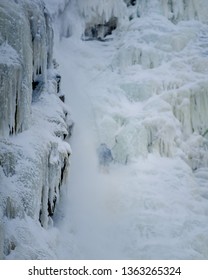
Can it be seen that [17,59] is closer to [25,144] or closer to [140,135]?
[25,144]

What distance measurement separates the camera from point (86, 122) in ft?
39.0

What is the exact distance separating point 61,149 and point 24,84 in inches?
55.0

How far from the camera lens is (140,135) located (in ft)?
38.0

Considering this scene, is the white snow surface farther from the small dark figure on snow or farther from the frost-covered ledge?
the frost-covered ledge

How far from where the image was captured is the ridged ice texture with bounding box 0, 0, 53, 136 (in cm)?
674

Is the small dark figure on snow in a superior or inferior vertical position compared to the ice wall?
inferior

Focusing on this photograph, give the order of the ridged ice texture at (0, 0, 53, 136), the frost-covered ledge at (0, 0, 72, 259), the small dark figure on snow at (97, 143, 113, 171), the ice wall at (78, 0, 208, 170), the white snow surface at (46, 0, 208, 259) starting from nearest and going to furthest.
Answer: the frost-covered ledge at (0, 0, 72, 259)
the ridged ice texture at (0, 0, 53, 136)
the white snow surface at (46, 0, 208, 259)
the small dark figure on snow at (97, 143, 113, 171)
the ice wall at (78, 0, 208, 170)

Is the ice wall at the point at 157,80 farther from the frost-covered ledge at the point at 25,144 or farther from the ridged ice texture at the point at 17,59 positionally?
the ridged ice texture at the point at 17,59

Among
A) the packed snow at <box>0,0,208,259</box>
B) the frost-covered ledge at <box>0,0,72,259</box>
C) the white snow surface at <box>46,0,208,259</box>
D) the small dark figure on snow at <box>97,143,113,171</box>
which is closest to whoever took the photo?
the frost-covered ledge at <box>0,0,72,259</box>

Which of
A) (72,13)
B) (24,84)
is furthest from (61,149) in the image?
(72,13)

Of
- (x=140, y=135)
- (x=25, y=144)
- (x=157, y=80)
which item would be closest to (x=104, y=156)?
(x=140, y=135)

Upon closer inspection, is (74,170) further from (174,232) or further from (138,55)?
(138,55)

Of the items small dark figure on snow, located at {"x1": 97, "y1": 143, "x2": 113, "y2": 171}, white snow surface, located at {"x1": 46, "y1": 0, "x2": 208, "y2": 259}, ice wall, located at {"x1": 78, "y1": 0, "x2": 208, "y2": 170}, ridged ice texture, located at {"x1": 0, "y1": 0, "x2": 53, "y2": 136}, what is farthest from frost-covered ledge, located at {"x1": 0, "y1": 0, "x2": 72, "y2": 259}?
ice wall, located at {"x1": 78, "y1": 0, "x2": 208, "y2": 170}
